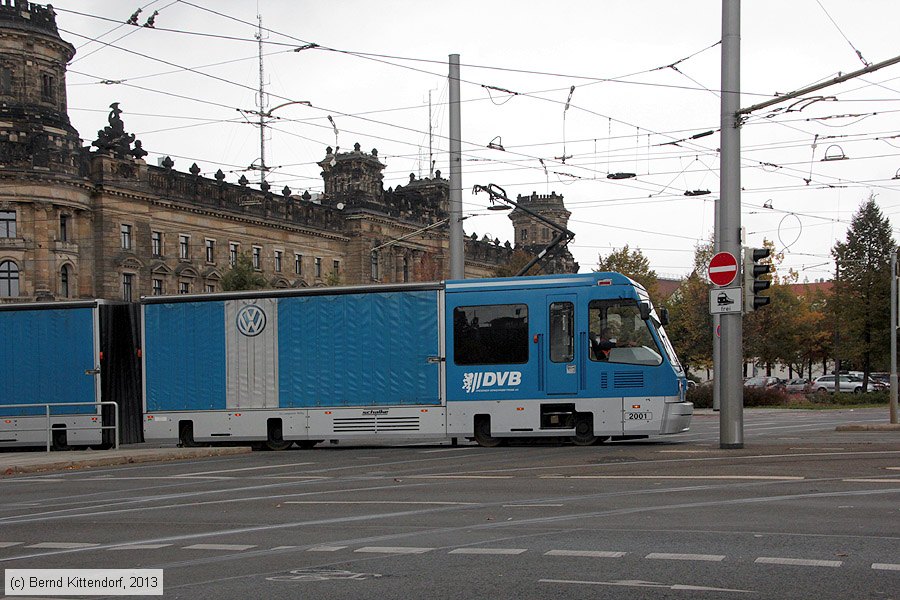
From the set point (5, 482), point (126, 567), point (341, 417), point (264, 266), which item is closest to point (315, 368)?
point (341, 417)

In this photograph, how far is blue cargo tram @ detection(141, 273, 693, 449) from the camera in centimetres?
2284

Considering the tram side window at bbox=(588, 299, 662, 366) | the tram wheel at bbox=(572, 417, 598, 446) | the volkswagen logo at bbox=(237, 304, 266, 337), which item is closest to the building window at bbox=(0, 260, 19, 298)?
the volkswagen logo at bbox=(237, 304, 266, 337)

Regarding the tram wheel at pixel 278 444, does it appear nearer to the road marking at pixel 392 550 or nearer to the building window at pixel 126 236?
the road marking at pixel 392 550

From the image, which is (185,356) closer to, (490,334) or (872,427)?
(490,334)

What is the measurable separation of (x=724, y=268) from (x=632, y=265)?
2344 inches

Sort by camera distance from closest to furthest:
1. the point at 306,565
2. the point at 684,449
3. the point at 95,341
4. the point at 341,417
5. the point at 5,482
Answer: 1. the point at 306,565
2. the point at 5,482
3. the point at 684,449
4. the point at 341,417
5. the point at 95,341

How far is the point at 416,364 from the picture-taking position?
957 inches

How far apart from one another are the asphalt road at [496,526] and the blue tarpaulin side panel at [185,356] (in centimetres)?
612

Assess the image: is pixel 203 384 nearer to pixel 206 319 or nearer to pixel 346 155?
pixel 206 319

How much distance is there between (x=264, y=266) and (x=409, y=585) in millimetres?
74145

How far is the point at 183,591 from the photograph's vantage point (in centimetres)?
816

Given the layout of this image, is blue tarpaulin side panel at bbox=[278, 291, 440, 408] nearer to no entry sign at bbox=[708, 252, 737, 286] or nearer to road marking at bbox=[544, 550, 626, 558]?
no entry sign at bbox=[708, 252, 737, 286]

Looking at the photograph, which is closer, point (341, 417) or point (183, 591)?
point (183, 591)

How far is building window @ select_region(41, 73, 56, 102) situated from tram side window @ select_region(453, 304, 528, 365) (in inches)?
1994
